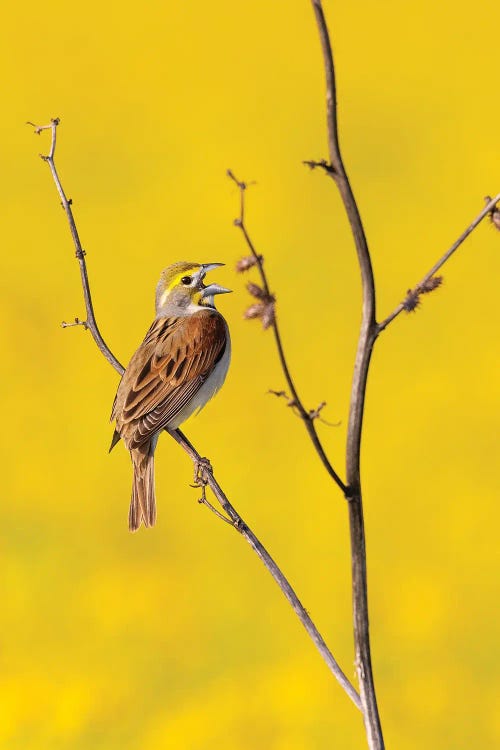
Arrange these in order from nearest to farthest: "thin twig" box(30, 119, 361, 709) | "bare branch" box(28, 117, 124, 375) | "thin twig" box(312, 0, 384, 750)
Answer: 1. "thin twig" box(312, 0, 384, 750)
2. "thin twig" box(30, 119, 361, 709)
3. "bare branch" box(28, 117, 124, 375)

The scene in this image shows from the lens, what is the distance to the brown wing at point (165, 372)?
11.5 feet

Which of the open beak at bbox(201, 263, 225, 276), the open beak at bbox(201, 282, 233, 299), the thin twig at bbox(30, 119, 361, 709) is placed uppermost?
the open beak at bbox(201, 263, 225, 276)

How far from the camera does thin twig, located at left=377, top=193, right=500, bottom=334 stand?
148 cm

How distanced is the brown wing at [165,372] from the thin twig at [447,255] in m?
2.03

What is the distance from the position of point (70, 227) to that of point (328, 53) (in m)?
1.17

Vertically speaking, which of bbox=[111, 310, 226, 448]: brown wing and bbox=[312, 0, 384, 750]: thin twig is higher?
bbox=[111, 310, 226, 448]: brown wing

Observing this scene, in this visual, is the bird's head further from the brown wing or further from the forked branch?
the forked branch

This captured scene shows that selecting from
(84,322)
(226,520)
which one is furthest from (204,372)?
(226,520)

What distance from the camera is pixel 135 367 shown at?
3.61 m

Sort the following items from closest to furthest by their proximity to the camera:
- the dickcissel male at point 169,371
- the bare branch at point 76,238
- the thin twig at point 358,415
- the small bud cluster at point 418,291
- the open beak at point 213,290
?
the thin twig at point 358,415
the small bud cluster at point 418,291
the bare branch at point 76,238
the dickcissel male at point 169,371
the open beak at point 213,290

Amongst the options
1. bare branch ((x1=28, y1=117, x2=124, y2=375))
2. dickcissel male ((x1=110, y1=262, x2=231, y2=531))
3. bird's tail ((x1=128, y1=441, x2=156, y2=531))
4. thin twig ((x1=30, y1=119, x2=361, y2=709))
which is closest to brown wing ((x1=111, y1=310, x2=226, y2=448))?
dickcissel male ((x1=110, y1=262, x2=231, y2=531))

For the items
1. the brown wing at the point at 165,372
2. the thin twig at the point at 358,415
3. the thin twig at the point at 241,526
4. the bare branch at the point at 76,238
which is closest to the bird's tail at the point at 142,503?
the brown wing at the point at 165,372

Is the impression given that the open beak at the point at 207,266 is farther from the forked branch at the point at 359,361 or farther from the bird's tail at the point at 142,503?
the forked branch at the point at 359,361

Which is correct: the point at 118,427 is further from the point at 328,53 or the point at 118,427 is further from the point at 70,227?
the point at 328,53
